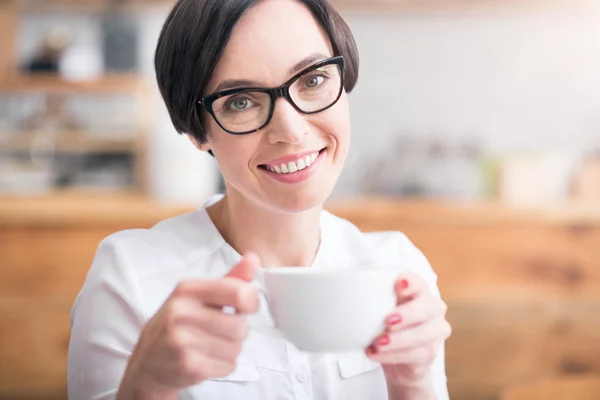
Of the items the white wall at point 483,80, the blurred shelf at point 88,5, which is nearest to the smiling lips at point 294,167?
the white wall at point 483,80

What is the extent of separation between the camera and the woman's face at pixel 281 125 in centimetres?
68

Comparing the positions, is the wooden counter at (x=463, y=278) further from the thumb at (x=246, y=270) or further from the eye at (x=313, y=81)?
the thumb at (x=246, y=270)

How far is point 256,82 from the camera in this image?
68 cm

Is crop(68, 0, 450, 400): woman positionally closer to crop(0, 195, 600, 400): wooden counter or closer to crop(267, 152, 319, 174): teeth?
crop(267, 152, 319, 174): teeth

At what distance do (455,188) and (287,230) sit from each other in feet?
5.05

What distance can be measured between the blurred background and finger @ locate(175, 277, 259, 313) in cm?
126

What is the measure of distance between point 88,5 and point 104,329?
9.83 ft

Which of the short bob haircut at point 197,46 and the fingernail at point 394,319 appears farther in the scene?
the short bob haircut at point 197,46

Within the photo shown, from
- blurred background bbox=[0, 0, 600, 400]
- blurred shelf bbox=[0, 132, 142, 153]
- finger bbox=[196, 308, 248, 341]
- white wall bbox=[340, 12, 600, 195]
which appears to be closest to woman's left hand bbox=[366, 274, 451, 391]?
finger bbox=[196, 308, 248, 341]

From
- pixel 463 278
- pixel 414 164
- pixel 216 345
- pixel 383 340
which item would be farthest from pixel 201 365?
pixel 414 164

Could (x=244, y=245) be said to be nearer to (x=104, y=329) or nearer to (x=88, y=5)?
(x=104, y=329)

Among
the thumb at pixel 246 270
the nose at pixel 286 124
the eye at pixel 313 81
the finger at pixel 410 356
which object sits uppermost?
the eye at pixel 313 81

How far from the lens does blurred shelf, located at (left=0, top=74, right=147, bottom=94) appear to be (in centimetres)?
333

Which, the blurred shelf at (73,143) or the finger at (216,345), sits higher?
the blurred shelf at (73,143)
